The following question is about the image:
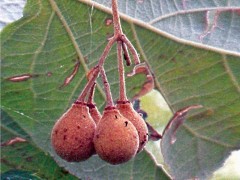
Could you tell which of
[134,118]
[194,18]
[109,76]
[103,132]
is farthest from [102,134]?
[194,18]

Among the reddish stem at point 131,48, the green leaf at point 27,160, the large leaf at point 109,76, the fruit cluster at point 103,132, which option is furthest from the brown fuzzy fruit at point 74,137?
the green leaf at point 27,160

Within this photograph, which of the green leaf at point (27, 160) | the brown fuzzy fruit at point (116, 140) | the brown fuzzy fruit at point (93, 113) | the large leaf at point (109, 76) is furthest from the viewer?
the green leaf at point (27, 160)

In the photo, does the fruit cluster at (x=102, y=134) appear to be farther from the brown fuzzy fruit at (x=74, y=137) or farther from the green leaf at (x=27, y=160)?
the green leaf at (x=27, y=160)

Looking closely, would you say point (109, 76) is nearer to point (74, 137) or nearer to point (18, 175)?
point (18, 175)

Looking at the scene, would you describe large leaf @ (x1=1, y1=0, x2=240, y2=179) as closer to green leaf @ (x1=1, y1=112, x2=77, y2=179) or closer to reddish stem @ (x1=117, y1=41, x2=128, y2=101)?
green leaf @ (x1=1, y1=112, x2=77, y2=179)

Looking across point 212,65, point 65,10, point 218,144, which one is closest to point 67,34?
point 65,10

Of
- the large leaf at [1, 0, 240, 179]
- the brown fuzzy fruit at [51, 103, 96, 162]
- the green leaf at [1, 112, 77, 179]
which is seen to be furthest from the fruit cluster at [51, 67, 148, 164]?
the green leaf at [1, 112, 77, 179]
